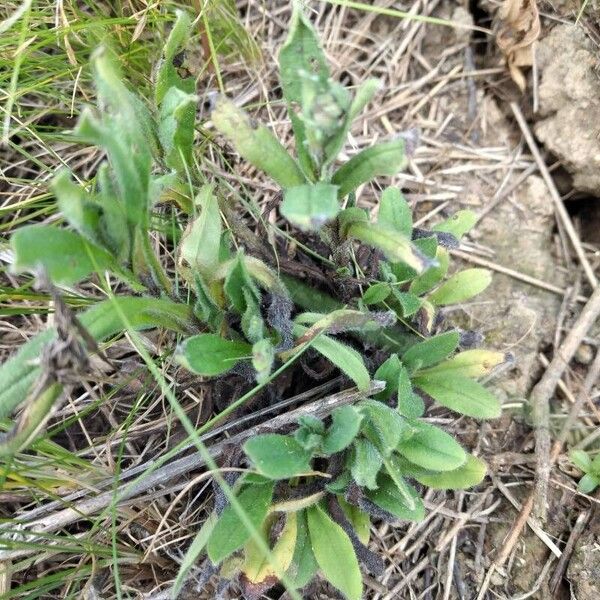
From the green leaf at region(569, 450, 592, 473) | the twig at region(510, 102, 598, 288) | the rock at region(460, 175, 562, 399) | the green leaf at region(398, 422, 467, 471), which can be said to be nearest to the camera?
the green leaf at region(398, 422, 467, 471)

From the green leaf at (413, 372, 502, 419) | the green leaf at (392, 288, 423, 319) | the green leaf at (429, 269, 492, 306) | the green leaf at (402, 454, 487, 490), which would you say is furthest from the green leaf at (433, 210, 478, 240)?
the green leaf at (402, 454, 487, 490)

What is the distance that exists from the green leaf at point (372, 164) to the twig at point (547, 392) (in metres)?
1.09

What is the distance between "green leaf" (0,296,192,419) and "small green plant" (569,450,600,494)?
134cm

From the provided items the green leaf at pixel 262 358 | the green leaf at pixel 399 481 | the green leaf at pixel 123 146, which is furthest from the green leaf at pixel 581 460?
the green leaf at pixel 123 146

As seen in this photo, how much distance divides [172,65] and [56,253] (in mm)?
678

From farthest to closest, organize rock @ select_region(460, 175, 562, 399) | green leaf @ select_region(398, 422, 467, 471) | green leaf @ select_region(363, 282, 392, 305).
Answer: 1. rock @ select_region(460, 175, 562, 399)
2. green leaf @ select_region(363, 282, 392, 305)
3. green leaf @ select_region(398, 422, 467, 471)

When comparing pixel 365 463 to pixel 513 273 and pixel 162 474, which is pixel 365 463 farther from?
pixel 513 273

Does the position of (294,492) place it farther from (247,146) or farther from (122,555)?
(247,146)

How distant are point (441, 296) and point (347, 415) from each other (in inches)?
25.7

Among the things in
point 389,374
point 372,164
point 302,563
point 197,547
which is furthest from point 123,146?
point 302,563

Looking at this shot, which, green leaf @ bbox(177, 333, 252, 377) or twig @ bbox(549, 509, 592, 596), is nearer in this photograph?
green leaf @ bbox(177, 333, 252, 377)

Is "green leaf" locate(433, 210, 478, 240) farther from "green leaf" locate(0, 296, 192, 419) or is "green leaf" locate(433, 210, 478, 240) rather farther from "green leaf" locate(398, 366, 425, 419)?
"green leaf" locate(0, 296, 192, 419)

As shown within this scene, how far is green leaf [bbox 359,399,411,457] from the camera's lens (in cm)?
150

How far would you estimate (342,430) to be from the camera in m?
1.48
